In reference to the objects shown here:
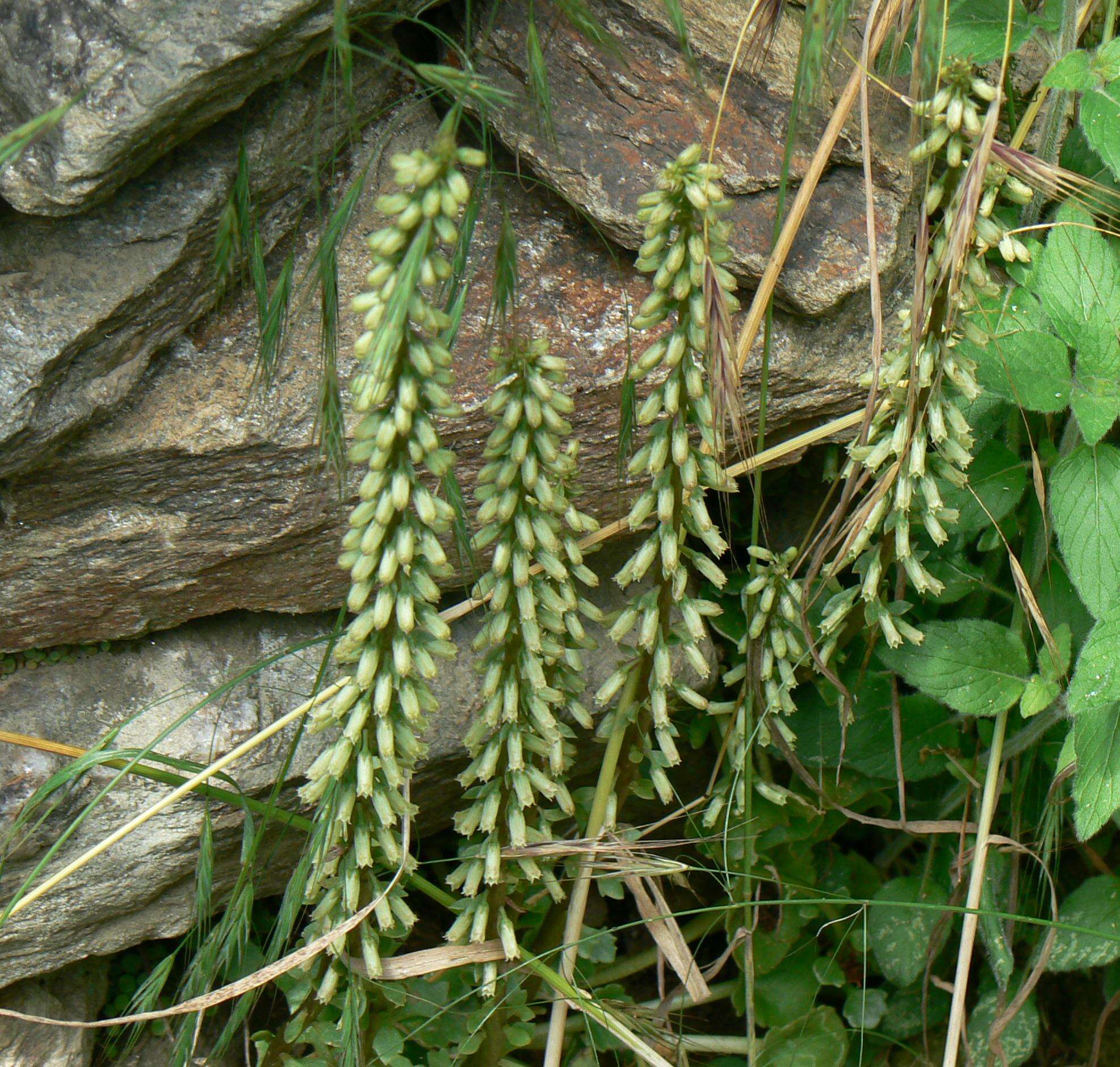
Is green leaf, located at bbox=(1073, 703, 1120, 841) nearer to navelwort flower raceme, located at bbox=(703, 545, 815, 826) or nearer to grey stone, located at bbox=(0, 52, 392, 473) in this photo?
navelwort flower raceme, located at bbox=(703, 545, 815, 826)

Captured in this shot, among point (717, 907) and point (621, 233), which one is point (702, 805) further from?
point (621, 233)

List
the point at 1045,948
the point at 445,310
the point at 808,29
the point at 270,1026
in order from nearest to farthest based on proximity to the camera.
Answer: the point at 808,29
the point at 445,310
the point at 1045,948
the point at 270,1026

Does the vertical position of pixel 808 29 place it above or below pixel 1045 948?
above

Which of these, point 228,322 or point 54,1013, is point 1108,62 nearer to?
point 228,322

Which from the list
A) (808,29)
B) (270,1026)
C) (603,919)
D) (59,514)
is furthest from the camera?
(603,919)

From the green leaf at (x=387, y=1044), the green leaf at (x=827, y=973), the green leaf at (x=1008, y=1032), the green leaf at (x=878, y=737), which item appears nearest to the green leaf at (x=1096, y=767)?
the green leaf at (x=878, y=737)

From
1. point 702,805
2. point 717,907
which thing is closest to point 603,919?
point 702,805

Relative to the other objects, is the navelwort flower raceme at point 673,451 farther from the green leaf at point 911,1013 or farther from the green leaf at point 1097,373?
the green leaf at point 911,1013

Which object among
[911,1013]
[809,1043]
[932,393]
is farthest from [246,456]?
[911,1013]
